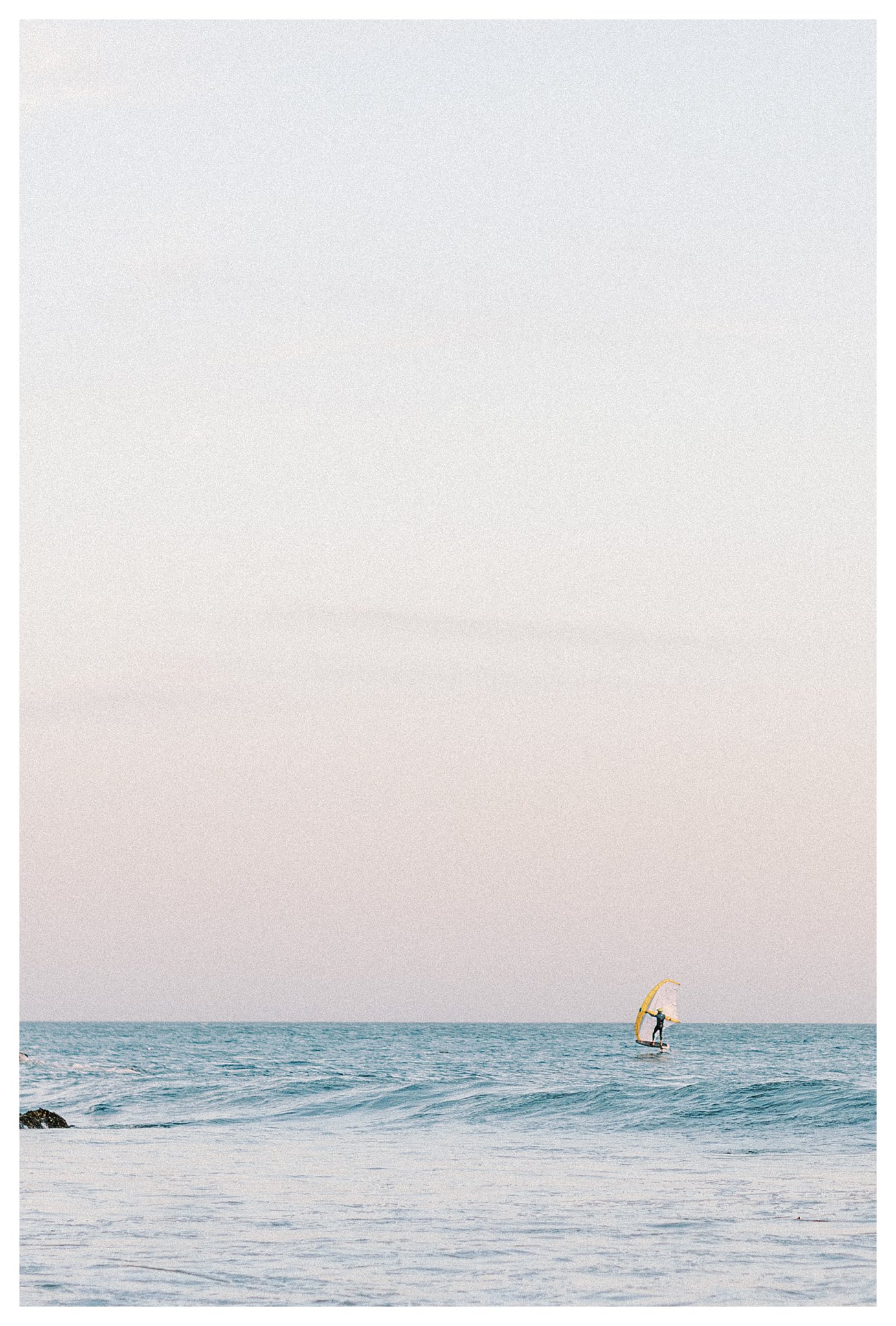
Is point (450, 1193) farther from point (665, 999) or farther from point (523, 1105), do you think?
point (665, 999)

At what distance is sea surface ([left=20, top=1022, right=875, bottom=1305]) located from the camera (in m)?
14.4

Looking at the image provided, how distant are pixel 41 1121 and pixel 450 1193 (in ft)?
49.1

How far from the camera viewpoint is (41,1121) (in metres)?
32.5

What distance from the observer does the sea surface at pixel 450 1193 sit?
14.4 meters

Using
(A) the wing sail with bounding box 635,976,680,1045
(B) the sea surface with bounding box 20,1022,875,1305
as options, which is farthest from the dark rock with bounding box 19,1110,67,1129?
(A) the wing sail with bounding box 635,976,680,1045

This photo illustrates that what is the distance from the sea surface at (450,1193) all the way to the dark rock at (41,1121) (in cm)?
71

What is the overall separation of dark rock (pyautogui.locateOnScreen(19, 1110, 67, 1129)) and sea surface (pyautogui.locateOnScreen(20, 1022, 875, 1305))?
712 mm

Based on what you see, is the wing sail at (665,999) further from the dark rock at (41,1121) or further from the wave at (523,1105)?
the dark rock at (41,1121)

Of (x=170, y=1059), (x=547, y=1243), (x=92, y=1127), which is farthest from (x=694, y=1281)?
(x=170, y=1059)

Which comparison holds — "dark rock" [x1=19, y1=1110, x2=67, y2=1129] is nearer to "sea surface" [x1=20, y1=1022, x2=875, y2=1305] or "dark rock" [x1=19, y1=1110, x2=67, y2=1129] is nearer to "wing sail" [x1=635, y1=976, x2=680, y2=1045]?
"sea surface" [x1=20, y1=1022, x2=875, y2=1305]

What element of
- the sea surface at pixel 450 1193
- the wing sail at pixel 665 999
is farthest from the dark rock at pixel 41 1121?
the wing sail at pixel 665 999
